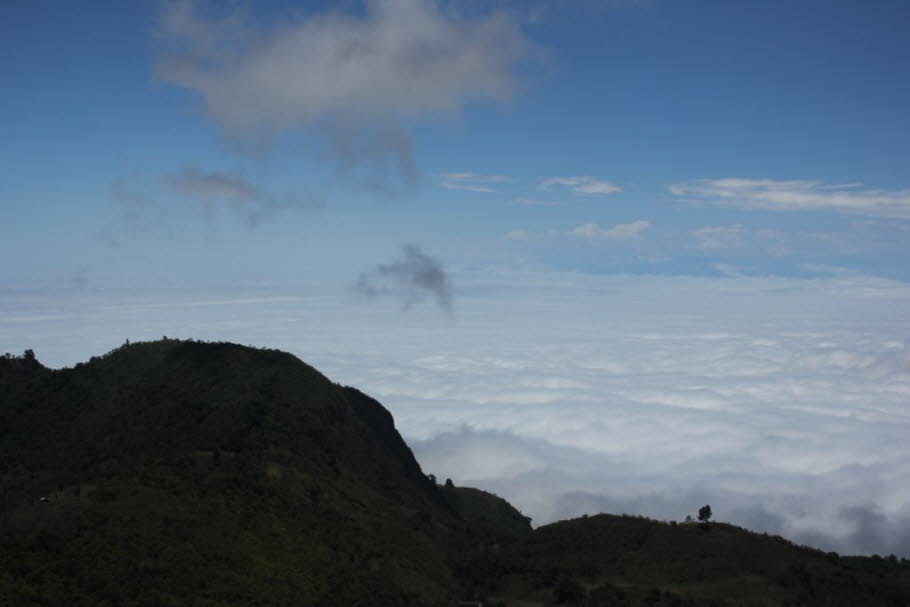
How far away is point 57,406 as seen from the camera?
122 meters

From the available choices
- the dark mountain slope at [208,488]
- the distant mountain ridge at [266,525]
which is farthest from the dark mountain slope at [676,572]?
the dark mountain slope at [208,488]

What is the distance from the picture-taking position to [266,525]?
238 feet

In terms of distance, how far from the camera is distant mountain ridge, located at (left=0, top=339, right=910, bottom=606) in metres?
58.2

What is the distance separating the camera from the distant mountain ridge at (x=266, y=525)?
5819cm

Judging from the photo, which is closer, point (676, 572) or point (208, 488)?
point (208, 488)

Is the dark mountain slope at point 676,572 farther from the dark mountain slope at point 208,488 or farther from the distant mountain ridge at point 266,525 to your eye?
the dark mountain slope at point 208,488

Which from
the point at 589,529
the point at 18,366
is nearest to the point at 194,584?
the point at 589,529

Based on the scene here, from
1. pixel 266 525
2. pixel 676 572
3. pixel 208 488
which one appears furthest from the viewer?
pixel 676 572

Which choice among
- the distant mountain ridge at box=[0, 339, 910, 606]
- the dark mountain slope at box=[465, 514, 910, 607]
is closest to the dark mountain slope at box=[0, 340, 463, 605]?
the distant mountain ridge at box=[0, 339, 910, 606]

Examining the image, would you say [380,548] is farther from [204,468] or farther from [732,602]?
[732,602]

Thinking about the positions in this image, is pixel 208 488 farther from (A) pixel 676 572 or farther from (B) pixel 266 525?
(A) pixel 676 572

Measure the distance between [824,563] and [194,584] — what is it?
70206 mm

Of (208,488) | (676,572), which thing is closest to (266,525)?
(208,488)

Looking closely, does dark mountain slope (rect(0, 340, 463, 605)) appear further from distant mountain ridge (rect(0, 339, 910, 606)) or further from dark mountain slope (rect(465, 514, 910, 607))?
dark mountain slope (rect(465, 514, 910, 607))
